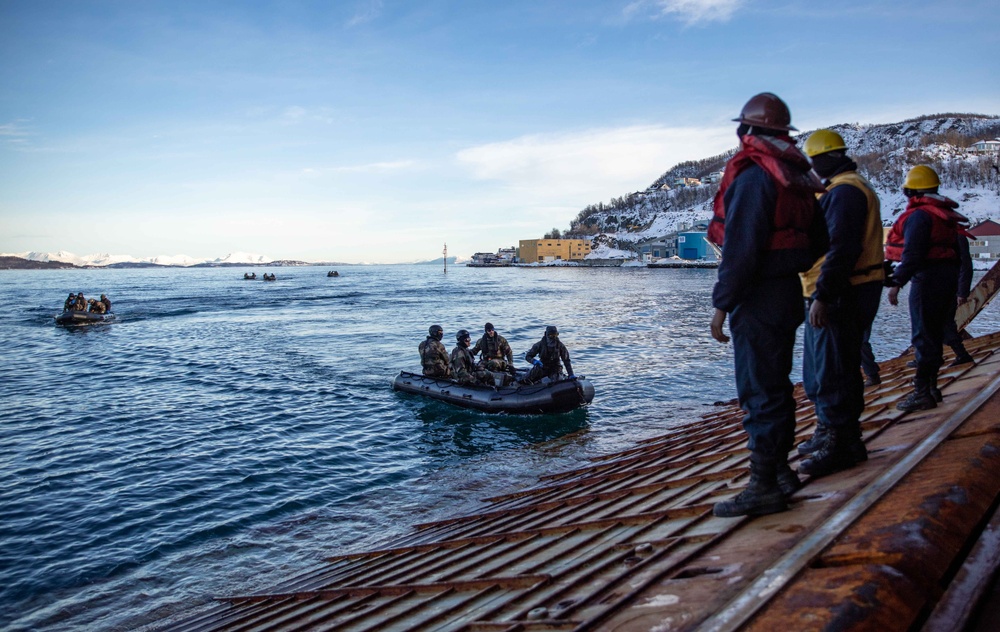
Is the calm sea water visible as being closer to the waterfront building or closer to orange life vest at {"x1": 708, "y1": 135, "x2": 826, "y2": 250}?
orange life vest at {"x1": 708, "y1": 135, "x2": 826, "y2": 250}

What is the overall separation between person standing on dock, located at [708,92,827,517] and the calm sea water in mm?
7653

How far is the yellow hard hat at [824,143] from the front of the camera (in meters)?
4.28

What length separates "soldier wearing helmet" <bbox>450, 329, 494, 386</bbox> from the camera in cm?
1814

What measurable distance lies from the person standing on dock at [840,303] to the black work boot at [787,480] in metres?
0.26

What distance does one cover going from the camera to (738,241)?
325 centimetres

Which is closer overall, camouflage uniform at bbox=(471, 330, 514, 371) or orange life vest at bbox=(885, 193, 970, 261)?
orange life vest at bbox=(885, 193, 970, 261)

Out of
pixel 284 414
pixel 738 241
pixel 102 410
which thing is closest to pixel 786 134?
pixel 738 241

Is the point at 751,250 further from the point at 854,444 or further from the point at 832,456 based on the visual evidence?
the point at 854,444

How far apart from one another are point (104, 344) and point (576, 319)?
98.7 feet

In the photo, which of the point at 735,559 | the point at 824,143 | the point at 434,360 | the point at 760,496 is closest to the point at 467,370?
the point at 434,360

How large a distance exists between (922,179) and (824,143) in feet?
7.61

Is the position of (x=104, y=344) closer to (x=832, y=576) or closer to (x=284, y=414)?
(x=284, y=414)

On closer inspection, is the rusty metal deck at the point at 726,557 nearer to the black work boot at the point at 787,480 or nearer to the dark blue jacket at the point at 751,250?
the black work boot at the point at 787,480

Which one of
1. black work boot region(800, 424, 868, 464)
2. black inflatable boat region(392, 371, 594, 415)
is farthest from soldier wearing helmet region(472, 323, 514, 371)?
black work boot region(800, 424, 868, 464)
